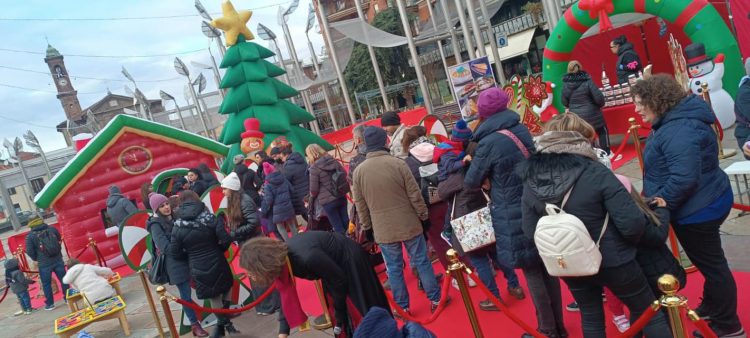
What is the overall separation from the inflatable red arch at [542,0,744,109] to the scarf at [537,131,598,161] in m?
7.15

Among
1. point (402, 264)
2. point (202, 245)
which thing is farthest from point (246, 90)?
point (402, 264)

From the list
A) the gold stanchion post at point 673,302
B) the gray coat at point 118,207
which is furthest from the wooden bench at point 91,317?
the gold stanchion post at point 673,302

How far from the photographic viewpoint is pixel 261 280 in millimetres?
3266

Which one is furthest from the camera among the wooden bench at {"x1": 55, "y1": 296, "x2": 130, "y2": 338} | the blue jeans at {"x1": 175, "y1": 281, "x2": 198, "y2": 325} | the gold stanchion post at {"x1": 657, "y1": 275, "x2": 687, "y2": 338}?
the wooden bench at {"x1": 55, "y1": 296, "x2": 130, "y2": 338}

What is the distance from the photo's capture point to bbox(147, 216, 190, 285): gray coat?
5.39 meters

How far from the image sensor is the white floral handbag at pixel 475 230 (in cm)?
406

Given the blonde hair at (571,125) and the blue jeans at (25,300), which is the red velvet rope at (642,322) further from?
the blue jeans at (25,300)

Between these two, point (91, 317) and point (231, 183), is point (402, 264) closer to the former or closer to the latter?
point (231, 183)

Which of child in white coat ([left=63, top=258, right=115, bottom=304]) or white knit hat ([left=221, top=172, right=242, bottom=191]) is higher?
white knit hat ([left=221, top=172, right=242, bottom=191])

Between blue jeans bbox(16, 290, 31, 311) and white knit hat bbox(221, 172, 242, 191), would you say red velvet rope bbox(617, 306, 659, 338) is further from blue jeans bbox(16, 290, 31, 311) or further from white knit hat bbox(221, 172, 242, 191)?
blue jeans bbox(16, 290, 31, 311)

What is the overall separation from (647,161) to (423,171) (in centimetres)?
216

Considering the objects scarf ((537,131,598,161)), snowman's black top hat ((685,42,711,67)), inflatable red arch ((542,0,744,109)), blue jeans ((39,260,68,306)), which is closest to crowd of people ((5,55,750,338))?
scarf ((537,131,598,161))

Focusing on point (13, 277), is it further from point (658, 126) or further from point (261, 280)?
point (658, 126)

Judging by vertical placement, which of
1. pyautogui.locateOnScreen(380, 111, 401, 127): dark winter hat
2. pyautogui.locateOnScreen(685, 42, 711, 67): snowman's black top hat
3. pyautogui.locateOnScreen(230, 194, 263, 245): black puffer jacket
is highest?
pyautogui.locateOnScreen(380, 111, 401, 127): dark winter hat
